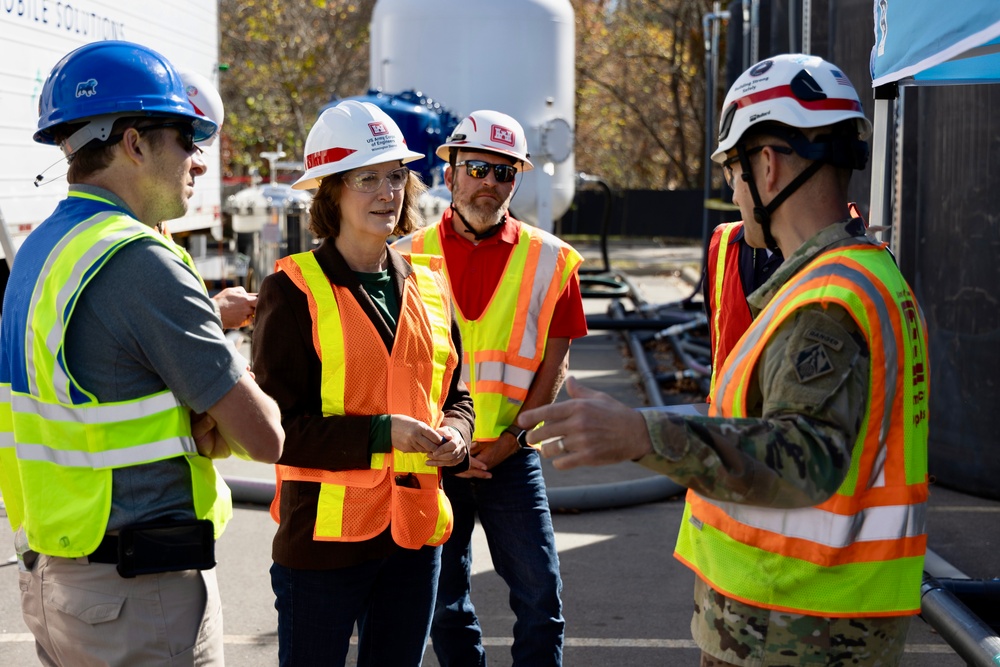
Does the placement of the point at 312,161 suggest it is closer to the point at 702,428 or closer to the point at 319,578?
the point at 319,578

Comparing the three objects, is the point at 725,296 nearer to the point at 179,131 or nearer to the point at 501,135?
the point at 501,135

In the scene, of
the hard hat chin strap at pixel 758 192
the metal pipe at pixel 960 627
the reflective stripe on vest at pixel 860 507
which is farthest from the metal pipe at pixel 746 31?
the reflective stripe on vest at pixel 860 507

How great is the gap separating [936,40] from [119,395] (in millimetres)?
2472

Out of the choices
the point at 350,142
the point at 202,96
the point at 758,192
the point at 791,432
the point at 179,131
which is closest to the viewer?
the point at 791,432

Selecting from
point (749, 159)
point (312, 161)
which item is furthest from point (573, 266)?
point (749, 159)

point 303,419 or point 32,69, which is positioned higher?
point 32,69

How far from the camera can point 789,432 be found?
2180 millimetres

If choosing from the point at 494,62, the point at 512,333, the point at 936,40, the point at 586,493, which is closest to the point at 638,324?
the point at 494,62

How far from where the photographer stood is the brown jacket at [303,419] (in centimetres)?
329

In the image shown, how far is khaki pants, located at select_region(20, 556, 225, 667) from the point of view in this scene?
2545 millimetres

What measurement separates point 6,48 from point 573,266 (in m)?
5.51

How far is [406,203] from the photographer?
391 centimetres

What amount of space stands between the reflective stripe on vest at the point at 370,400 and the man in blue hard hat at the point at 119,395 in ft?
2.24

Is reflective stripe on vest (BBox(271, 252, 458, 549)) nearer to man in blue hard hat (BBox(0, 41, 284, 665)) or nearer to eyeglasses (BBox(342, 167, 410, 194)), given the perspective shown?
eyeglasses (BBox(342, 167, 410, 194))
